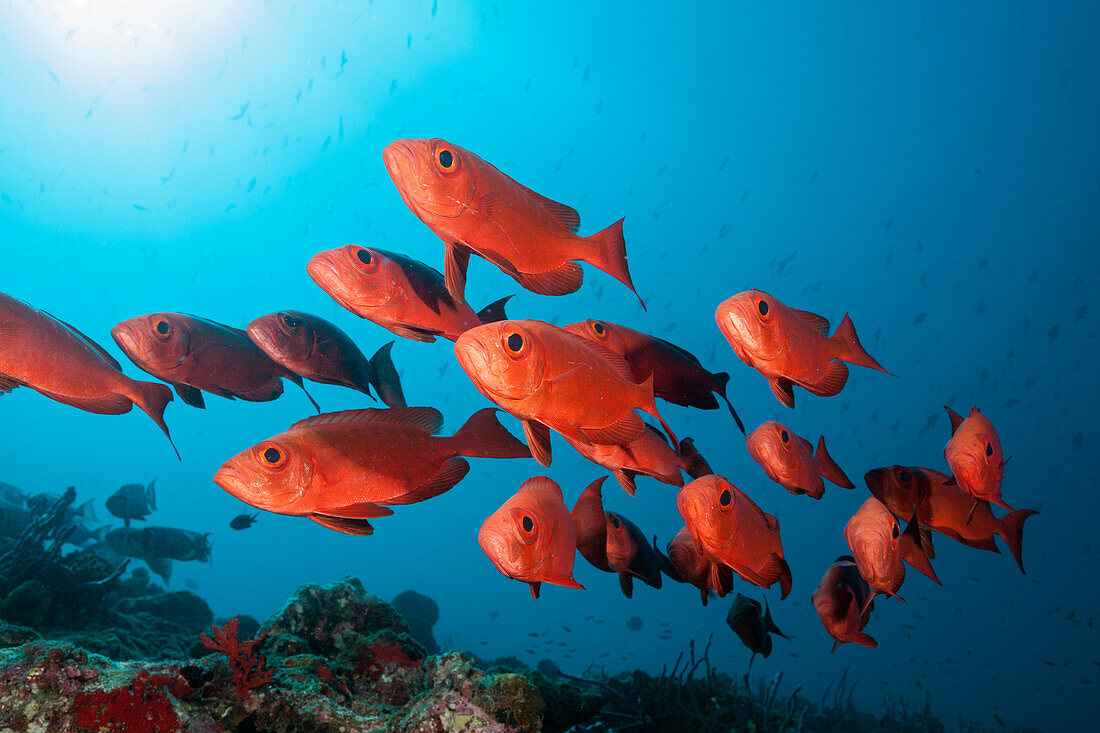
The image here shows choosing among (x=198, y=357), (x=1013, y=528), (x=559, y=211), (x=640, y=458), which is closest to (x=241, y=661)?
(x=198, y=357)

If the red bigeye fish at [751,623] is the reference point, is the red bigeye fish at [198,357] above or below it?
above

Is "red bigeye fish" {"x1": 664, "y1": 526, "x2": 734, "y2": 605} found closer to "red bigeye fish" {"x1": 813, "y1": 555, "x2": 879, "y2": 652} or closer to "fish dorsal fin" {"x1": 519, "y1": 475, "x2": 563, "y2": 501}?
"red bigeye fish" {"x1": 813, "y1": 555, "x2": 879, "y2": 652}

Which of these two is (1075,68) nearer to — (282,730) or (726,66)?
(726,66)

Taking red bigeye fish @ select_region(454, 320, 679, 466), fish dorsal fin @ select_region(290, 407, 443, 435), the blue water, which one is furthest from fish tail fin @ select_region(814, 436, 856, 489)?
the blue water

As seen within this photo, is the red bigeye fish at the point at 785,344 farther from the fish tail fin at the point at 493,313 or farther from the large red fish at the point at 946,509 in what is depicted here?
the fish tail fin at the point at 493,313

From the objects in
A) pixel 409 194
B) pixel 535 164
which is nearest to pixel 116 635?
pixel 409 194

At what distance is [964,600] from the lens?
185ft

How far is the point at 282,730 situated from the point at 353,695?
661mm

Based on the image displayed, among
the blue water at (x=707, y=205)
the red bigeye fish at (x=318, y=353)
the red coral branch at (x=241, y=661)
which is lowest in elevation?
the red coral branch at (x=241, y=661)

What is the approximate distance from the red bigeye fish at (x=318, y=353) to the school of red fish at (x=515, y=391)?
0.04 ft

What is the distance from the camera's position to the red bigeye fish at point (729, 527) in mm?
2383

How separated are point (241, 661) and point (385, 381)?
1.96 m

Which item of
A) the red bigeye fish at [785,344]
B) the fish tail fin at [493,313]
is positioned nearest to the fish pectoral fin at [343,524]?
the fish tail fin at [493,313]

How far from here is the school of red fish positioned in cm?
200
